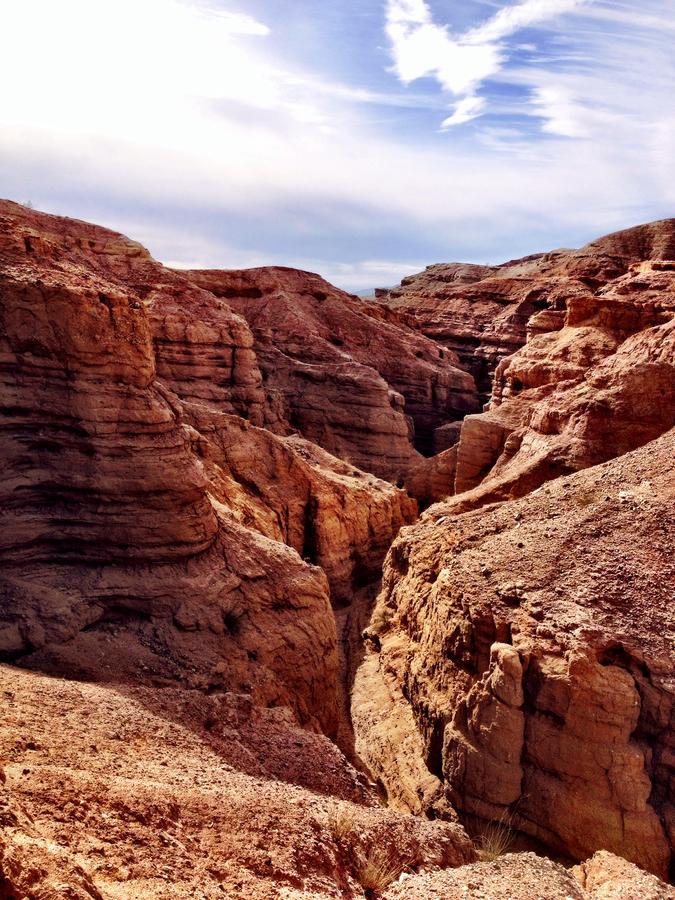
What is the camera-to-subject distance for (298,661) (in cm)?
1374

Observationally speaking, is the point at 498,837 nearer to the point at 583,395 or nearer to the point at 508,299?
the point at 583,395

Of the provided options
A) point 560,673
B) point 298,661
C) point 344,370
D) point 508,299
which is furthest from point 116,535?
point 508,299

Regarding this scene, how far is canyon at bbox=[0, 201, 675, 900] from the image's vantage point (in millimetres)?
6832

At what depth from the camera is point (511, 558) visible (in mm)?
13203

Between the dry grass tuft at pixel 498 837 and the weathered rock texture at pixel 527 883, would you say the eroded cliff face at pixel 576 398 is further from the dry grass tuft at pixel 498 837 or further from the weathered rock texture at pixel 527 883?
the weathered rock texture at pixel 527 883

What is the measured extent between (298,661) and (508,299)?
49557mm

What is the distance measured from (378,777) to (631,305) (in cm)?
1908

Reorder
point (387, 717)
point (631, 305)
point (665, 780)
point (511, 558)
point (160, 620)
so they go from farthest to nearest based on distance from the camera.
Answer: point (631, 305) → point (387, 717) → point (511, 558) → point (160, 620) → point (665, 780)

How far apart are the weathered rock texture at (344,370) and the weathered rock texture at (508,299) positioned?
13.4 ft

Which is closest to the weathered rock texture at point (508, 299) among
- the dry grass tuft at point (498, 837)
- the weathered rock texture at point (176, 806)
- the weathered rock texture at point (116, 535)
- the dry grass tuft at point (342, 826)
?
the weathered rock texture at point (116, 535)

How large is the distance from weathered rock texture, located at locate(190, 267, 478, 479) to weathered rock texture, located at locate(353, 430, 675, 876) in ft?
68.0

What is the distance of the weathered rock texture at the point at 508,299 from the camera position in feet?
160

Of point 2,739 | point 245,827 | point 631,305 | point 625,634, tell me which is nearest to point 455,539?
point 625,634

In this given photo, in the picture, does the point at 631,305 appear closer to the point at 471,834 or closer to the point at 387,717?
the point at 387,717
